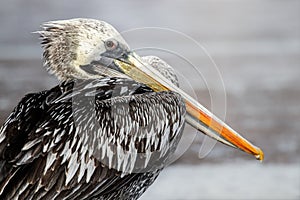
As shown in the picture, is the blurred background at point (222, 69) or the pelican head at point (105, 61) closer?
the pelican head at point (105, 61)

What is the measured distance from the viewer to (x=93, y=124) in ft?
12.9

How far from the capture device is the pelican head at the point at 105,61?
14.3 ft

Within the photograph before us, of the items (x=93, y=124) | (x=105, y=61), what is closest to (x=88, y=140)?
(x=93, y=124)

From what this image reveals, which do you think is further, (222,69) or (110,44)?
(222,69)

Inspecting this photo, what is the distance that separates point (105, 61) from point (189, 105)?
490 mm

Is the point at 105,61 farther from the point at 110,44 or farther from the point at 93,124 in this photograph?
the point at 93,124

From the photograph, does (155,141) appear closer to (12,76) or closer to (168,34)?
(12,76)

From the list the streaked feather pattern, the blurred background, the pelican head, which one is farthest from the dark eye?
the blurred background

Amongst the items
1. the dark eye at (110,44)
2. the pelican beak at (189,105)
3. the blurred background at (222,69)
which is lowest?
the blurred background at (222,69)

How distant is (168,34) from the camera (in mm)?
9695

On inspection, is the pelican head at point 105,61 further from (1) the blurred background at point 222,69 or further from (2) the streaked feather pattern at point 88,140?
(1) the blurred background at point 222,69

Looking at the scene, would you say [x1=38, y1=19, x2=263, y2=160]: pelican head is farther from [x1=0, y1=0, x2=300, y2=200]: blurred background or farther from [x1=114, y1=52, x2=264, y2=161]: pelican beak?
[x1=0, y1=0, x2=300, y2=200]: blurred background

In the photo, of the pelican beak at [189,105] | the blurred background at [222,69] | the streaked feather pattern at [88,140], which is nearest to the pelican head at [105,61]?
the pelican beak at [189,105]

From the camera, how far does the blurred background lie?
611cm
